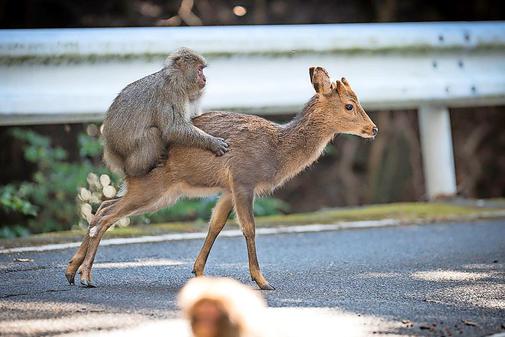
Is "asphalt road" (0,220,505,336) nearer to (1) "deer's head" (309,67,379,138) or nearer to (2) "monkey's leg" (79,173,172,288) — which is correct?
(2) "monkey's leg" (79,173,172,288)

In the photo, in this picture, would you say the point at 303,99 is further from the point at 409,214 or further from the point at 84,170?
the point at 84,170

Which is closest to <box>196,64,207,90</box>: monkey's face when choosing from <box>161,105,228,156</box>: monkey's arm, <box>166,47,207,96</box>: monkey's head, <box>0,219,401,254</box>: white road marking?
<box>166,47,207,96</box>: monkey's head

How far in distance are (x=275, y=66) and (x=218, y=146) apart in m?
2.90

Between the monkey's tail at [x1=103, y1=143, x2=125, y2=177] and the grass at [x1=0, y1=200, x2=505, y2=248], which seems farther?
the grass at [x1=0, y1=200, x2=505, y2=248]

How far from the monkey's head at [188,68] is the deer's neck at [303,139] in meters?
0.70

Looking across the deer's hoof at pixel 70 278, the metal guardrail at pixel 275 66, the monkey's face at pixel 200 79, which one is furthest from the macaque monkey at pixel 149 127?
the metal guardrail at pixel 275 66

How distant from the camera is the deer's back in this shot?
24.8ft

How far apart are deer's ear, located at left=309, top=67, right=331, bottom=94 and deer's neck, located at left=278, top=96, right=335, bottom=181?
91mm

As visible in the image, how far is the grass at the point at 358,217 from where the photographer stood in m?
9.36

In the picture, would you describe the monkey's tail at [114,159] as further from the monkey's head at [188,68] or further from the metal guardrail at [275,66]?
the metal guardrail at [275,66]

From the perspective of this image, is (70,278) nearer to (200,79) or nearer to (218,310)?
(200,79)

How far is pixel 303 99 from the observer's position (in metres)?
10.2

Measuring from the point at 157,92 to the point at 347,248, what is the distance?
1.99 m

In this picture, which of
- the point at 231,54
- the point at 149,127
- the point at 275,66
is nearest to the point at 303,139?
the point at 149,127
